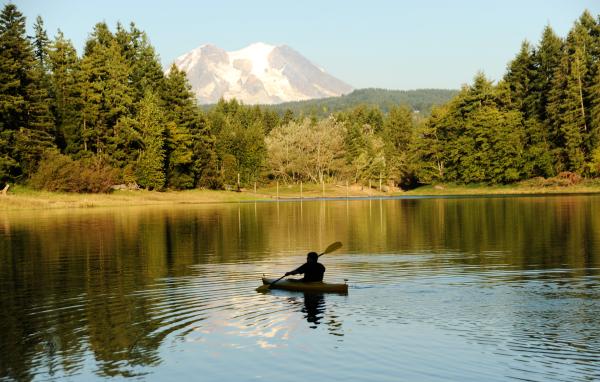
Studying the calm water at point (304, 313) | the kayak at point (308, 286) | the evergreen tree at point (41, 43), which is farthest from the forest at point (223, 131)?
the kayak at point (308, 286)

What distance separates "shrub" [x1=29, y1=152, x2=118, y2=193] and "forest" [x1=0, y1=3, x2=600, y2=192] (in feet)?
0.65

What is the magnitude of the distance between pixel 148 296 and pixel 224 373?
33.1ft

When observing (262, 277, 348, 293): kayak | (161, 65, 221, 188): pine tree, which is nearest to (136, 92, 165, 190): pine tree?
(161, 65, 221, 188): pine tree

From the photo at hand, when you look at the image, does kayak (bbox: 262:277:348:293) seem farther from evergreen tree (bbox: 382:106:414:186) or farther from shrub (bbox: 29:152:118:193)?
evergreen tree (bbox: 382:106:414:186)

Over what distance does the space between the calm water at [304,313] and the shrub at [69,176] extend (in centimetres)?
5465

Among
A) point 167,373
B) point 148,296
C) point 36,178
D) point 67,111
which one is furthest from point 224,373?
point 67,111

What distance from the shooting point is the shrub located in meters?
94.2

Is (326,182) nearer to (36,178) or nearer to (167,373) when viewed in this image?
(36,178)

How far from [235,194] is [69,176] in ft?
124

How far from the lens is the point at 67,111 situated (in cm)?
10862

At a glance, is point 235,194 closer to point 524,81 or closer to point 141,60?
point 141,60

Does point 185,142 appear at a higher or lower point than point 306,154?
higher

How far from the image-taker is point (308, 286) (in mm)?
24547

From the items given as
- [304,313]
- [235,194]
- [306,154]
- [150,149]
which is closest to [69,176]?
[150,149]
